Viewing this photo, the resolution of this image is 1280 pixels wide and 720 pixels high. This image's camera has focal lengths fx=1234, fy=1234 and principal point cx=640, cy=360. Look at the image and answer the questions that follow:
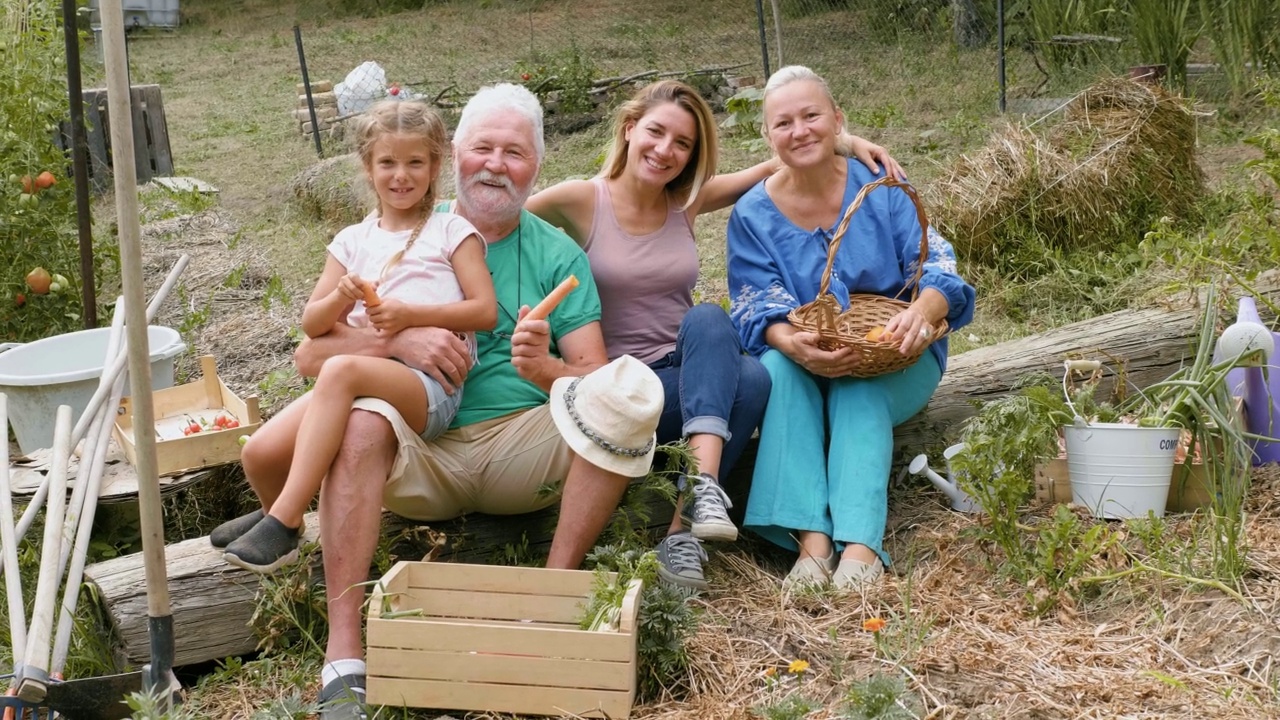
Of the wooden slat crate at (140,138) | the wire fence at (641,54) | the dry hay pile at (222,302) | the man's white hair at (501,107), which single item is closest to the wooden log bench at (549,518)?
the man's white hair at (501,107)

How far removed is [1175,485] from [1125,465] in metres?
0.22

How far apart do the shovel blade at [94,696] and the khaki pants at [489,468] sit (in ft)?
2.08

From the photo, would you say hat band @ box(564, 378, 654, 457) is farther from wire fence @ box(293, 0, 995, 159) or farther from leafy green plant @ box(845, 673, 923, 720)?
wire fence @ box(293, 0, 995, 159)

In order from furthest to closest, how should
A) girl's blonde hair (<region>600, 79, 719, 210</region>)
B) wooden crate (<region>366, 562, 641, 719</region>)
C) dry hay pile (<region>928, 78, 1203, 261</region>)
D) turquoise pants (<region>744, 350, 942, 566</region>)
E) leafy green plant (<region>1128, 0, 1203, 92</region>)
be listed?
leafy green plant (<region>1128, 0, 1203, 92</region>) → dry hay pile (<region>928, 78, 1203, 261</region>) → girl's blonde hair (<region>600, 79, 719, 210</region>) → turquoise pants (<region>744, 350, 942, 566</region>) → wooden crate (<region>366, 562, 641, 719</region>)

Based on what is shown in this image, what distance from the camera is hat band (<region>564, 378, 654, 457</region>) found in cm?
261

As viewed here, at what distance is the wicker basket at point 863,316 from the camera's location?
2893 millimetres

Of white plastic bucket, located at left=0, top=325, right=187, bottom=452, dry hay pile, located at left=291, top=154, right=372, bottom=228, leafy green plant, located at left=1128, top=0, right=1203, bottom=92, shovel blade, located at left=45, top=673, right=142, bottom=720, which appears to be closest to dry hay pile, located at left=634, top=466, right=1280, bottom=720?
shovel blade, located at left=45, top=673, right=142, bottom=720

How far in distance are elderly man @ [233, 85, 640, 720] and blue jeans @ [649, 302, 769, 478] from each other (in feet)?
0.70

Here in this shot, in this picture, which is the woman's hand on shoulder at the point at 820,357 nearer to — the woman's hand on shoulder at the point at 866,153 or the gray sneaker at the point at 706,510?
the gray sneaker at the point at 706,510

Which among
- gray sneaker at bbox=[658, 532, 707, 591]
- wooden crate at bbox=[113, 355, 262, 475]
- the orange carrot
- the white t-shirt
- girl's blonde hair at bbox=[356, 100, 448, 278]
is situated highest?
girl's blonde hair at bbox=[356, 100, 448, 278]

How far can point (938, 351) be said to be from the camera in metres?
3.18

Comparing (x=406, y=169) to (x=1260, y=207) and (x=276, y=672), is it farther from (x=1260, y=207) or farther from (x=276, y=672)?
(x=1260, y=207)

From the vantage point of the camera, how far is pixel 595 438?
261 centimetres

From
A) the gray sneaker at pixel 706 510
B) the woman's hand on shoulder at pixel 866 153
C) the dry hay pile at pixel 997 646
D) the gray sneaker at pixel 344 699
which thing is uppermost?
the woman's hand on shoulder at pixel 866 153
